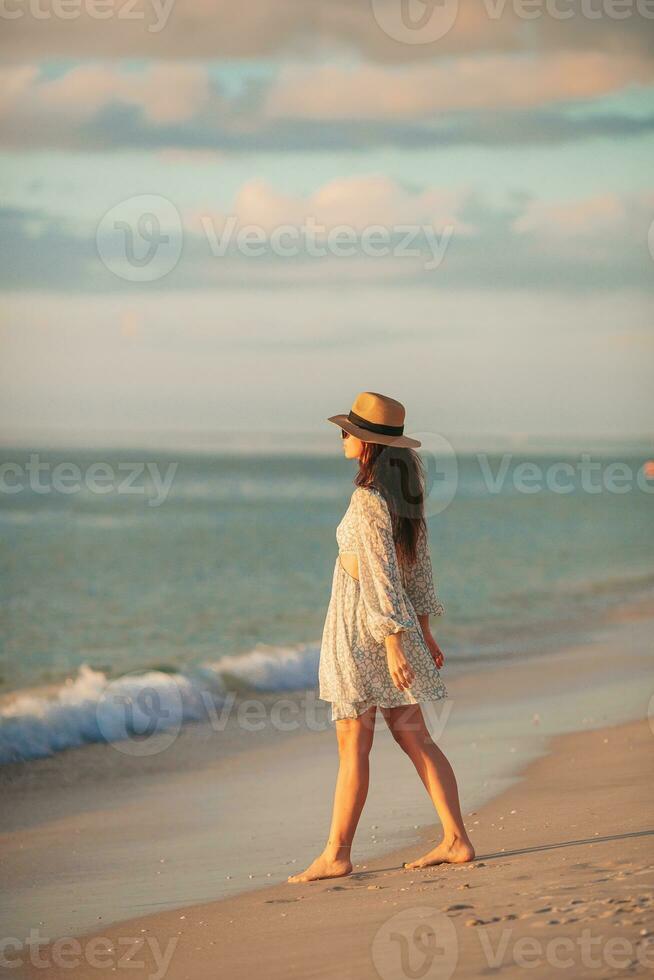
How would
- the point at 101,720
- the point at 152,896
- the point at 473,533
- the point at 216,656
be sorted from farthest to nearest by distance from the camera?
the point at 473,533, the point at 216,656, the point at 101,720, the point at 152,896

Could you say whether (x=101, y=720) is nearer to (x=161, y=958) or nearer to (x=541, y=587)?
(x=161, y=958)

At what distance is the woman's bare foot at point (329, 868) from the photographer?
4922 millimetres

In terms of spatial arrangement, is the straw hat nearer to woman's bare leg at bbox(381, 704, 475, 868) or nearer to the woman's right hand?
the woman's right hand

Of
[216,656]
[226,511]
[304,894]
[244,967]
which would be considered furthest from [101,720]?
[226,511]

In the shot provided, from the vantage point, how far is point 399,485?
4883 mm

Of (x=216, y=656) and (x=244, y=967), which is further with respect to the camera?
(x=216, y=656)

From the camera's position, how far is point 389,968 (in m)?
3.87

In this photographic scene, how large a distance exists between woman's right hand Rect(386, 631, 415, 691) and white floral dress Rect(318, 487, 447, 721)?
0.04m

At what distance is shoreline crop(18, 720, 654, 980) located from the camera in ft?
12.4

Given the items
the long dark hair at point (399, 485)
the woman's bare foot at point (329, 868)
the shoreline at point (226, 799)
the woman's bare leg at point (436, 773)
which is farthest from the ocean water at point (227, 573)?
the long dark hair at point (399, 485)

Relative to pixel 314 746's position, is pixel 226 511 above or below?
above

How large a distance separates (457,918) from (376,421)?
172 cm

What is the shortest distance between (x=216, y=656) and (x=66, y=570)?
1298cm

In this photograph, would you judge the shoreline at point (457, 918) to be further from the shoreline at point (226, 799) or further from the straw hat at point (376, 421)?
the straw hat at point (376, 421)
